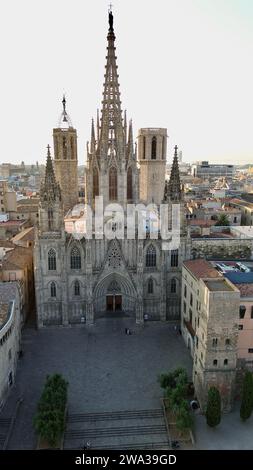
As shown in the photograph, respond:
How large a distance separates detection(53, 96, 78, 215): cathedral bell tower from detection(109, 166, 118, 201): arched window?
16.9 metres

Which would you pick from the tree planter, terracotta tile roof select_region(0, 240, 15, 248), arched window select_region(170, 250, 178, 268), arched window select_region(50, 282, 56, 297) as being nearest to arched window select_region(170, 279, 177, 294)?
arched window select_region(170, 250, 178, 268)

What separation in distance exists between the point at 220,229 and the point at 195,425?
43020 mm

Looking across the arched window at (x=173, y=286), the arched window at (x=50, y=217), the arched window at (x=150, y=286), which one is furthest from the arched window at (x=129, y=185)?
the arched window at (x=173, y=286)

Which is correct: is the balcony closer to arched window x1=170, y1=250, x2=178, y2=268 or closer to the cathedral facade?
the cathedral facade

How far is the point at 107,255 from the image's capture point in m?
50.4

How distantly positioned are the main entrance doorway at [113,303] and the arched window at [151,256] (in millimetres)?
6806

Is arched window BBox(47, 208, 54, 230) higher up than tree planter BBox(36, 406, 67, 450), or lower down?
higher up

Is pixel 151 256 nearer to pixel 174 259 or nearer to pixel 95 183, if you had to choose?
pixel 174 259

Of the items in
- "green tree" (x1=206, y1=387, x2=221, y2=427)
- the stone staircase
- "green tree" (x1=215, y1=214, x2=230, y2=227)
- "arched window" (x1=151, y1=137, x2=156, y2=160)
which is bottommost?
the stone staircase

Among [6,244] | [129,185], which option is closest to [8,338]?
[6,244]

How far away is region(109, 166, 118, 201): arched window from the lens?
2078 inches

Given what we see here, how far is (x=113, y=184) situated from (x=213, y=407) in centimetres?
3246

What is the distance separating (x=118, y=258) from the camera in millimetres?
50719
